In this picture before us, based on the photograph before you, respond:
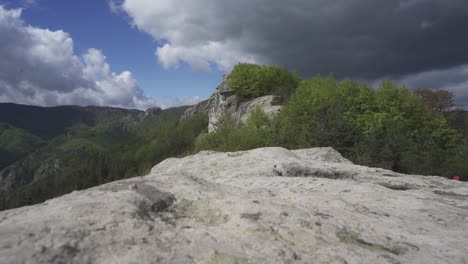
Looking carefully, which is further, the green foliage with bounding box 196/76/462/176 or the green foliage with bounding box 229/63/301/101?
the green foliage with bounding box 229/63/301/101

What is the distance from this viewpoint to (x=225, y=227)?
3662 millimetres

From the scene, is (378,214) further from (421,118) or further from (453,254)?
(421,118)

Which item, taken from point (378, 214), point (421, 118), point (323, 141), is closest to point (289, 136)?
point (323, 141)

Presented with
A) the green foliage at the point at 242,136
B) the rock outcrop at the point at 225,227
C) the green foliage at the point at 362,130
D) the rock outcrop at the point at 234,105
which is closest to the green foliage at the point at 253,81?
the rock outcrop at the point at 234,105

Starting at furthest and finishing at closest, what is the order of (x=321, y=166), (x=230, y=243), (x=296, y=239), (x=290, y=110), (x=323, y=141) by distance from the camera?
1. (x=290, y=110)
2. (x=323, y=141)
3. (x=321, y=166)
4. (x=296, y=239)
5. (x=230, y=243)

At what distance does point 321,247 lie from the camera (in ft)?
11.3

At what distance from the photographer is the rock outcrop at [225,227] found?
9.39 ft

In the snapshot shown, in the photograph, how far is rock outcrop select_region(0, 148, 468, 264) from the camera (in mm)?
2861

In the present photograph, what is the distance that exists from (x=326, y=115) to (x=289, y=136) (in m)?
9.04

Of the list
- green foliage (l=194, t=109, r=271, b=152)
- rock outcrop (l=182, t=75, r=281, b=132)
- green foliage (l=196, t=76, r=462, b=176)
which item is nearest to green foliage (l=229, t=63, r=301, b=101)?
rock outcrop (l=182, t=75, r=281, b=132)

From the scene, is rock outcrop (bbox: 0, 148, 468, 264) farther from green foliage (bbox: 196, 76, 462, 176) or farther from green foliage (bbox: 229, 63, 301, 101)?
green foliage (bbox: 229, 63, 301, 101)

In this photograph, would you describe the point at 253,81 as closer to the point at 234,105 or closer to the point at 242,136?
the point at 234,105

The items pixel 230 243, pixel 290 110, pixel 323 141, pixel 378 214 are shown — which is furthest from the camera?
pixel 290 110

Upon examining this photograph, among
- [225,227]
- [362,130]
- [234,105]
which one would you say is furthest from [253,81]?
[225,227]
